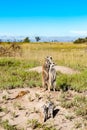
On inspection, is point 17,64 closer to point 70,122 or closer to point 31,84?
point 31,84

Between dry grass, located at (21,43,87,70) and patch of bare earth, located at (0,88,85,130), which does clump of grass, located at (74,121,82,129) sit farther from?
dry grass, located at (21,43,87,70)

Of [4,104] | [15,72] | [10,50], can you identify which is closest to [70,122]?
[4,104]

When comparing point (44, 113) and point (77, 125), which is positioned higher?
point (44, 113)

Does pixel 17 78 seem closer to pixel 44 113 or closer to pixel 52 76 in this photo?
pixel 52 76

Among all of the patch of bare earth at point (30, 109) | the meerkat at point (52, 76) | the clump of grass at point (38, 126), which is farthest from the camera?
the meerkat at point (52, 76)

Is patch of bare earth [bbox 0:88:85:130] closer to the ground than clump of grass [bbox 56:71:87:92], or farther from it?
closer to the ground

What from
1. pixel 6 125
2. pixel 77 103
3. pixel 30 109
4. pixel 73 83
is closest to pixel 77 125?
pixel 77 103

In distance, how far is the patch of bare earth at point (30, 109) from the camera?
21.7ft

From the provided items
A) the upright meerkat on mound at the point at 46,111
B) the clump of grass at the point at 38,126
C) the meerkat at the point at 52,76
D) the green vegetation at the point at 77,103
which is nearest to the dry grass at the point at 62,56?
the meerkat at the point at 52,76

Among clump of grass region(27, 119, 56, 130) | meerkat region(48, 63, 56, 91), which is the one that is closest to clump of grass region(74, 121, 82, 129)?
clump of grass region(27, 119, 56, 130)

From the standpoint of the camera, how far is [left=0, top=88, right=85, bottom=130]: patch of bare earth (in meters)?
6.62

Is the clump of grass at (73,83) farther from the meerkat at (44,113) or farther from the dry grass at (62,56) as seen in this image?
the dry grass at (62,56)

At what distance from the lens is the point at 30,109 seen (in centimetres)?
720

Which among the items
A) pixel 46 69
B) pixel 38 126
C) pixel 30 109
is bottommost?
pixel 38 126
